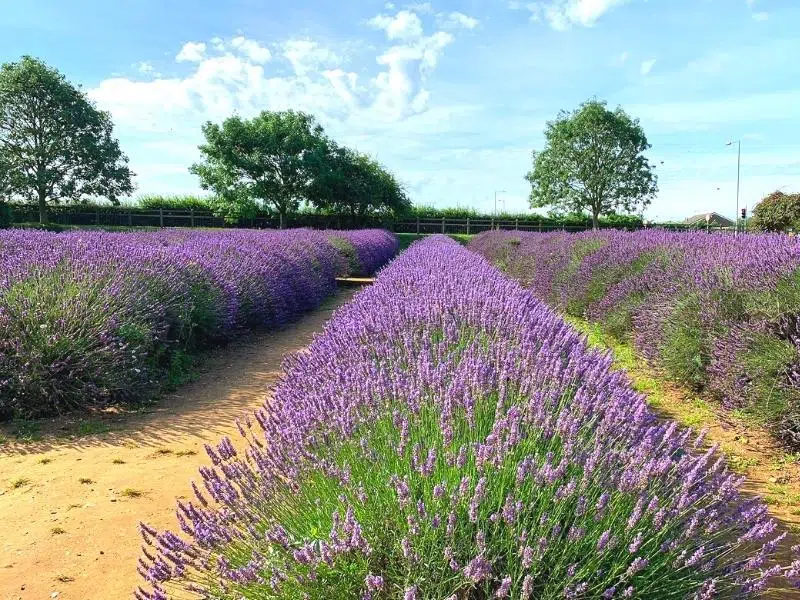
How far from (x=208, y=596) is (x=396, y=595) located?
1.94 feet

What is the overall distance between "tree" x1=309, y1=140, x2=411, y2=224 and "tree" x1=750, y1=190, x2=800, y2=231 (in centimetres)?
2128

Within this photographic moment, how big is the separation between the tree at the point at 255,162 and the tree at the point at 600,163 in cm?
1991

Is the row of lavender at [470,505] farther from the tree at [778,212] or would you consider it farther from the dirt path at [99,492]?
the tree at [778,212]

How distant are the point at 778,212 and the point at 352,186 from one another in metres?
22.7

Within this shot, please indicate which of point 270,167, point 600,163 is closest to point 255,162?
point 270,167

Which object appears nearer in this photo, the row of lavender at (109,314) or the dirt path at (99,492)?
the dirt path at (99,492)

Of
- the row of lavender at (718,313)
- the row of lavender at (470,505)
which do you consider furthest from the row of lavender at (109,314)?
the row of lavender at (718,313)

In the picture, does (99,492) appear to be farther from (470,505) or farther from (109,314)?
(470,505)

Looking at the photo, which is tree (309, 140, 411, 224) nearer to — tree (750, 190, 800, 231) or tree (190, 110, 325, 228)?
tree (190, 110, 325, 228)

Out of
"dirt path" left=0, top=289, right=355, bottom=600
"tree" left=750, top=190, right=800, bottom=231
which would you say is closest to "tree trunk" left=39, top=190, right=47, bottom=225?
"dirt path" left=0, top=289, right=355, bottom=600

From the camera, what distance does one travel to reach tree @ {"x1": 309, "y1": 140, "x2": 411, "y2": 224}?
116 ft

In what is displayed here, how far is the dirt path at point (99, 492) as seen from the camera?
96.0 inches

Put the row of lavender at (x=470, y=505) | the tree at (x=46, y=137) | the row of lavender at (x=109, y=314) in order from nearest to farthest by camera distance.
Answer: the row of lavender at (x=470, y=505) → the row of lavender at (x=109, y=314) → the tree at (x=46, y=137)

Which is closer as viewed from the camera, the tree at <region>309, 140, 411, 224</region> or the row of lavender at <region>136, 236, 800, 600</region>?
the row of lavender at <region>136, 236, 800, 600</region>
